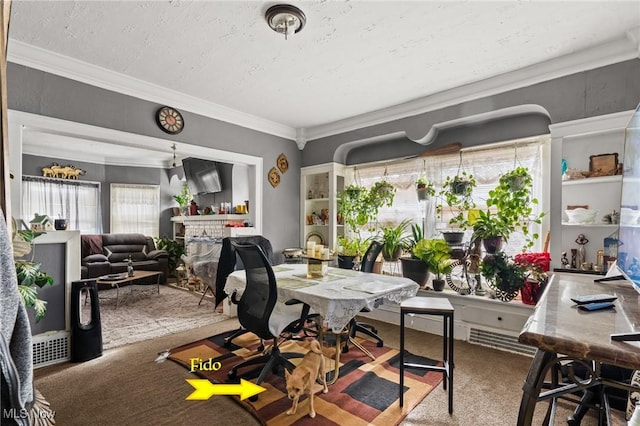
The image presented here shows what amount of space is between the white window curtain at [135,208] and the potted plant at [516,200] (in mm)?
6988

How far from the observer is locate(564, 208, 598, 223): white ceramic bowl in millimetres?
2385

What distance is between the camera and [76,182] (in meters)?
6.32

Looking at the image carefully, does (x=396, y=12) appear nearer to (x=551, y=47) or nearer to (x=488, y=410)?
(x=551, y=47)

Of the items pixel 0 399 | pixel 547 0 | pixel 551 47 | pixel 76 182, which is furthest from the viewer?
pixel 76 182

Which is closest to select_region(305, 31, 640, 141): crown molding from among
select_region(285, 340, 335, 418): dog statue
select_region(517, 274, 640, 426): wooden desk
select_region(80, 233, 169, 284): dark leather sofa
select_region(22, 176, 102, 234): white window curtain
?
select_region(517, 274, 640, 426): wooden desk

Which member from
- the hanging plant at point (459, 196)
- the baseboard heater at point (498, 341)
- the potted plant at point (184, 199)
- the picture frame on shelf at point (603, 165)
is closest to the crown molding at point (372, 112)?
the picture frame on shelf at point (603, 165)

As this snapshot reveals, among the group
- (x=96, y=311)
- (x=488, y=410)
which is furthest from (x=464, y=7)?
(x=96, y=311)

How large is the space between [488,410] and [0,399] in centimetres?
232

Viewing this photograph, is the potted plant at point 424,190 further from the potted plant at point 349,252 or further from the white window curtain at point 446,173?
the potted plant at point 349,252

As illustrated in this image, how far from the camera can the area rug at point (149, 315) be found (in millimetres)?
3221

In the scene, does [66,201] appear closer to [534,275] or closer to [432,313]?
[432,313]

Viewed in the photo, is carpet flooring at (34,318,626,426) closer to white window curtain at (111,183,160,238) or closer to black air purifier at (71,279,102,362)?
black air purifier at (71,279,102,362)

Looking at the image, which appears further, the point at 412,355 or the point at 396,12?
the point at 412,355

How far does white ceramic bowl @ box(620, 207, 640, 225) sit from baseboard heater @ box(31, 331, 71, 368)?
3.92m
